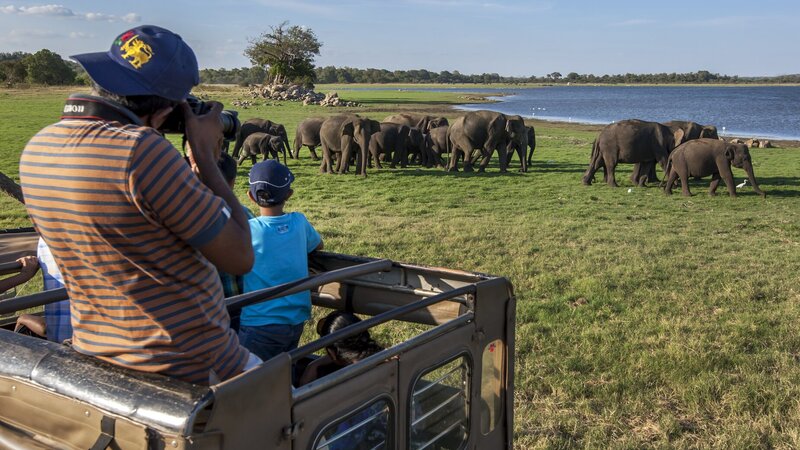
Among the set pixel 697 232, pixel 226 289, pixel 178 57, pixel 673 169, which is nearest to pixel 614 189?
pixel 673 169

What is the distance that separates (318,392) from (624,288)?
21.0ft

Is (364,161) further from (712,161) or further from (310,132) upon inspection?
(712,161)

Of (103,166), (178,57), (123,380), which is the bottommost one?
(123,380)

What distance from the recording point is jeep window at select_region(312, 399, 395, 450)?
2480 mm

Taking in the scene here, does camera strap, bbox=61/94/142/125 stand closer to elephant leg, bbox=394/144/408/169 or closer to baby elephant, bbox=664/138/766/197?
baby elephant, bbox=664/138/766/197

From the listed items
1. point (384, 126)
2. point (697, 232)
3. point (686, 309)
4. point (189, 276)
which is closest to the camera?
point (189, 276)

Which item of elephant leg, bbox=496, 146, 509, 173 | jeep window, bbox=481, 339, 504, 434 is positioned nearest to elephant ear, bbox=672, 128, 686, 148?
elephant leg, bbox=496, 146, 509, 173

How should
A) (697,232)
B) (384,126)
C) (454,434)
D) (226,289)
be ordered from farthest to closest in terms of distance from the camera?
1. (384,126)
2. (697,232)
3. (226,289)
4. (454,434)

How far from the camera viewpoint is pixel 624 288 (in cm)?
806

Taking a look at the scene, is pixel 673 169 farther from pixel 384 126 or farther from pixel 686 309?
pixel 686 309

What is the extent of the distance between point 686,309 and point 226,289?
5132mm

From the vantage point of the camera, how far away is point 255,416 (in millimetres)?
1960

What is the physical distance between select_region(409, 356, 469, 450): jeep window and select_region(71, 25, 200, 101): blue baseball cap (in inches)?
53.1

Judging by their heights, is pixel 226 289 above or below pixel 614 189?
above
